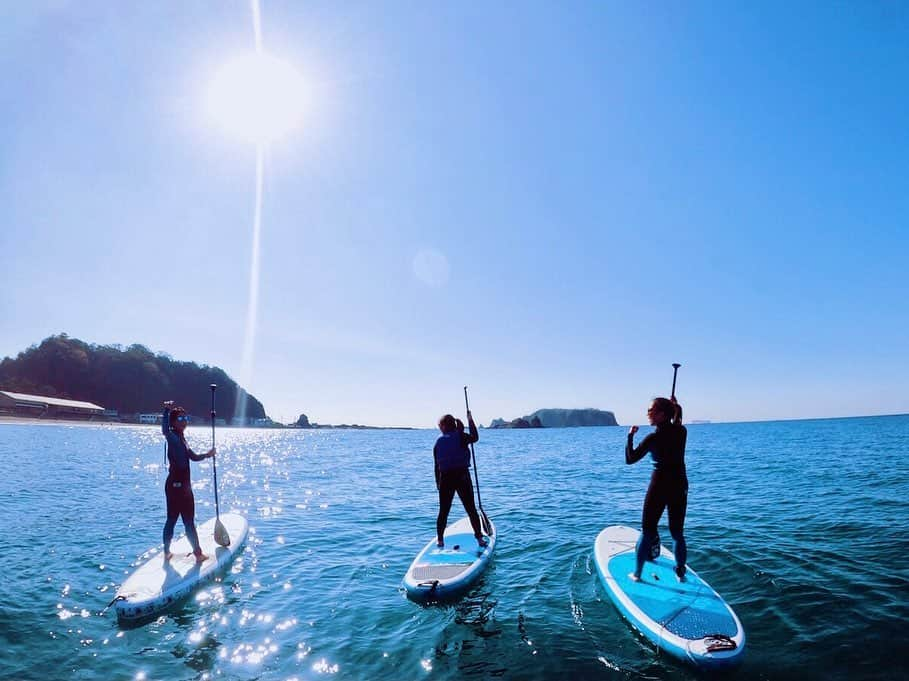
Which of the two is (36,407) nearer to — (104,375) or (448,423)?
(104,375)

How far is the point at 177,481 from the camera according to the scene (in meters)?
9.24

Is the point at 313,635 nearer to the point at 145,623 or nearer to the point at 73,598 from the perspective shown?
the point at 145,623

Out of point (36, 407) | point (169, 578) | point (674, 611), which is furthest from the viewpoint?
point (36, 407)

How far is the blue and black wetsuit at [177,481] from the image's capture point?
9.06 metres

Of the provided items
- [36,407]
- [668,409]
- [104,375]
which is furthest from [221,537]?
[104,375]

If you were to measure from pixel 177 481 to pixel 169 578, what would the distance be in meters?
1.78

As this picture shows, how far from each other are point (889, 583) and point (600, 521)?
23.7ft

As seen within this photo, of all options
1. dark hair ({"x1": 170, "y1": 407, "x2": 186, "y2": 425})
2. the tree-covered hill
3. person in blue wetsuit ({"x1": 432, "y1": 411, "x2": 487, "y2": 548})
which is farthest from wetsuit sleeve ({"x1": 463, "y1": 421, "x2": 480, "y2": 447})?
the tree-covered hill

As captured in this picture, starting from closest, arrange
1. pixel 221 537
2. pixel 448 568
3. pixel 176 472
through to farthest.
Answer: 1. pixel 448 568
2. pixel 176 472
3. pixel 221 537

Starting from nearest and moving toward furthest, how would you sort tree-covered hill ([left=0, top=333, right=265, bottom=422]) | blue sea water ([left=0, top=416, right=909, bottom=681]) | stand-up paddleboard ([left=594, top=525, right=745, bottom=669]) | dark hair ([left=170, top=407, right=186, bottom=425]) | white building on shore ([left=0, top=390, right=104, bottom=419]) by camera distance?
stand-up paddleboard ([left=594, top=525, right=745, bottom=669])
blue sea water ([left=0, top=416, right=909, bottom=681])
dark hair ([left=170, top=407, right=186, bottom=425])
white building on shore ([left=0, top=390, right=104, bottom=419])
tree-covered hill ([left=0, top=333, right=265, bottom=422])

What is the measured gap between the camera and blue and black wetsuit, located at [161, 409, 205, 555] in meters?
9.06

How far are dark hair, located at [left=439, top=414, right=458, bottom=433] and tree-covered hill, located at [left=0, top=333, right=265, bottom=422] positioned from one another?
156m

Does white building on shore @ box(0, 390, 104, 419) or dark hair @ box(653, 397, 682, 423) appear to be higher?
dark hair @ box(653, 397, 682, 423)

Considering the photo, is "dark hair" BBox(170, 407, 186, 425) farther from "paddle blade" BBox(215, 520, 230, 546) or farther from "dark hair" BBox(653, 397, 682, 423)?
"dark hair" BBox(653, 397, 682, 423)
